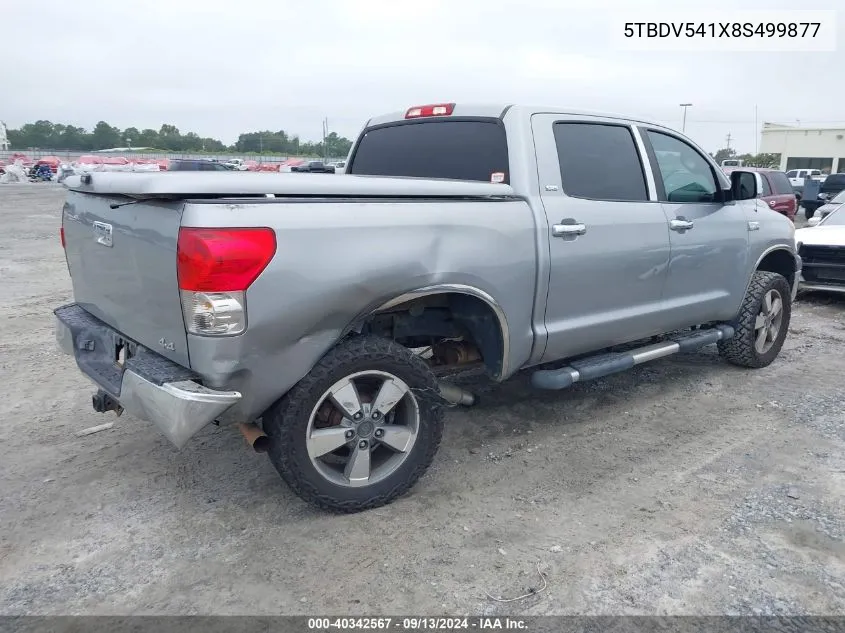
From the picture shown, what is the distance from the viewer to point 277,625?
8.23 feet

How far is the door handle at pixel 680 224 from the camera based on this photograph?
173 inches

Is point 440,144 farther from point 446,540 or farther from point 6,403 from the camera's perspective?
point 6,403

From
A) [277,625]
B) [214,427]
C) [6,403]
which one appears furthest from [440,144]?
[6,403]

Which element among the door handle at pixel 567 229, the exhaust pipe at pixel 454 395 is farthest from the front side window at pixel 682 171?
the exhaust pipe at pixel 454 395

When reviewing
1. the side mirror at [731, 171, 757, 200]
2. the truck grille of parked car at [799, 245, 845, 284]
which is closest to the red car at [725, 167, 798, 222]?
the truck grille of parked car at [799, 245, 845, 284]

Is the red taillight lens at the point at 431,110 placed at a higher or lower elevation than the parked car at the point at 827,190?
higher

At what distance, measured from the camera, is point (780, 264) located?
5773mm

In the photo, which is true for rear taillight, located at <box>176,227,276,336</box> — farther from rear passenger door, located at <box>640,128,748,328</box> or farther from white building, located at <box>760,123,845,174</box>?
white building, located at <box>760,123,845,174</box>

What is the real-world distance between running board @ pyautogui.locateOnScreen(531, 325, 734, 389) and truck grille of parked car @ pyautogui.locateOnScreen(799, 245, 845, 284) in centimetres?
405

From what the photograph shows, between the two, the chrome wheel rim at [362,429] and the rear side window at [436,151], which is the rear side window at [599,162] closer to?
the rear side window at [436,151]

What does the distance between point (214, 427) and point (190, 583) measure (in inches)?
66.7

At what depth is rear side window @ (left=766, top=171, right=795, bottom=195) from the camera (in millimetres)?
13727

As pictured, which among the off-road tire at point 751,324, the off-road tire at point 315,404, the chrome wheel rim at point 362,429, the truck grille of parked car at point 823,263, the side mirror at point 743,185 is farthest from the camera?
the truck grille of parked car at point 823,263

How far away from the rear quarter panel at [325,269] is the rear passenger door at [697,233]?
5.47 ft
